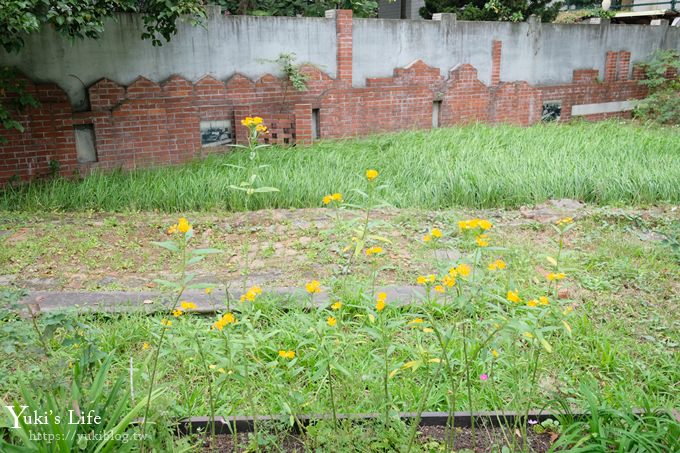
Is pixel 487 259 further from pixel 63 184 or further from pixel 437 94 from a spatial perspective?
pixel 437 94

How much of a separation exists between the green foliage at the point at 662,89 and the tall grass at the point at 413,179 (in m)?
4.51

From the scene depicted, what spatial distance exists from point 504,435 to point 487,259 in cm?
247

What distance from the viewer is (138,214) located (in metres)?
6.14

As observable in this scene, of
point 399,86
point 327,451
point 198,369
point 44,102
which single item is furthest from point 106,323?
point 399,86

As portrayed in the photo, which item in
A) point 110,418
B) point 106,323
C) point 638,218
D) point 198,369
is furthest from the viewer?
point 638,218

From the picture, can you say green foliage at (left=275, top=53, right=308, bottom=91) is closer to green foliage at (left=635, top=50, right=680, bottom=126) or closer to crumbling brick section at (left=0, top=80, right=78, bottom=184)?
crumbling brick section at (left=0, top=80, right=78, bottom=184)

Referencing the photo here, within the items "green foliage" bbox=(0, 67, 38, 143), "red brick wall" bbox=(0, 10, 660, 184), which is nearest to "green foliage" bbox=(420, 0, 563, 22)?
"red brick wall" bbox=(0, 10, 660, 184)

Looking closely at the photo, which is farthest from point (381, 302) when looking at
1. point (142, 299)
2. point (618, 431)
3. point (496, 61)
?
point (496, 61)

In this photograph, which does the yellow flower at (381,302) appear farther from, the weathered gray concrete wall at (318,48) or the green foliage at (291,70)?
the green foliage at (291,70)

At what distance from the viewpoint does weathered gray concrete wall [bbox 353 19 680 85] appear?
1001 centimetres

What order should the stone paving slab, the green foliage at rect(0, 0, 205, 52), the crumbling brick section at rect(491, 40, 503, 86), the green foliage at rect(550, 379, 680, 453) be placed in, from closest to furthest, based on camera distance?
the green foliage at rect(550, 379, 680, 453), the stone paving slab, the green foliage at rect(0, 0, 205, 52), the crumbling brick section at rect(491, 40, 503, 86)

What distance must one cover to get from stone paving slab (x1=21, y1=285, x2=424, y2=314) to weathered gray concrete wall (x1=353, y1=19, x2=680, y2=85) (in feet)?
22.0

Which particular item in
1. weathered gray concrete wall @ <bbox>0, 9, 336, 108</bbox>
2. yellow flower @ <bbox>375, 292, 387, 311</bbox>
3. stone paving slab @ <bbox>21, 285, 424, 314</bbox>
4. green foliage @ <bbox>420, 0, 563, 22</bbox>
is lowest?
stone paving slab @ <bbox>21, 285, 424, 314</bbox>

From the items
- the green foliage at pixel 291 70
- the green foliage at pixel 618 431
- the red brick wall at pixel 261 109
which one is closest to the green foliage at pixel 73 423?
the green foliage at pixel 618 431
